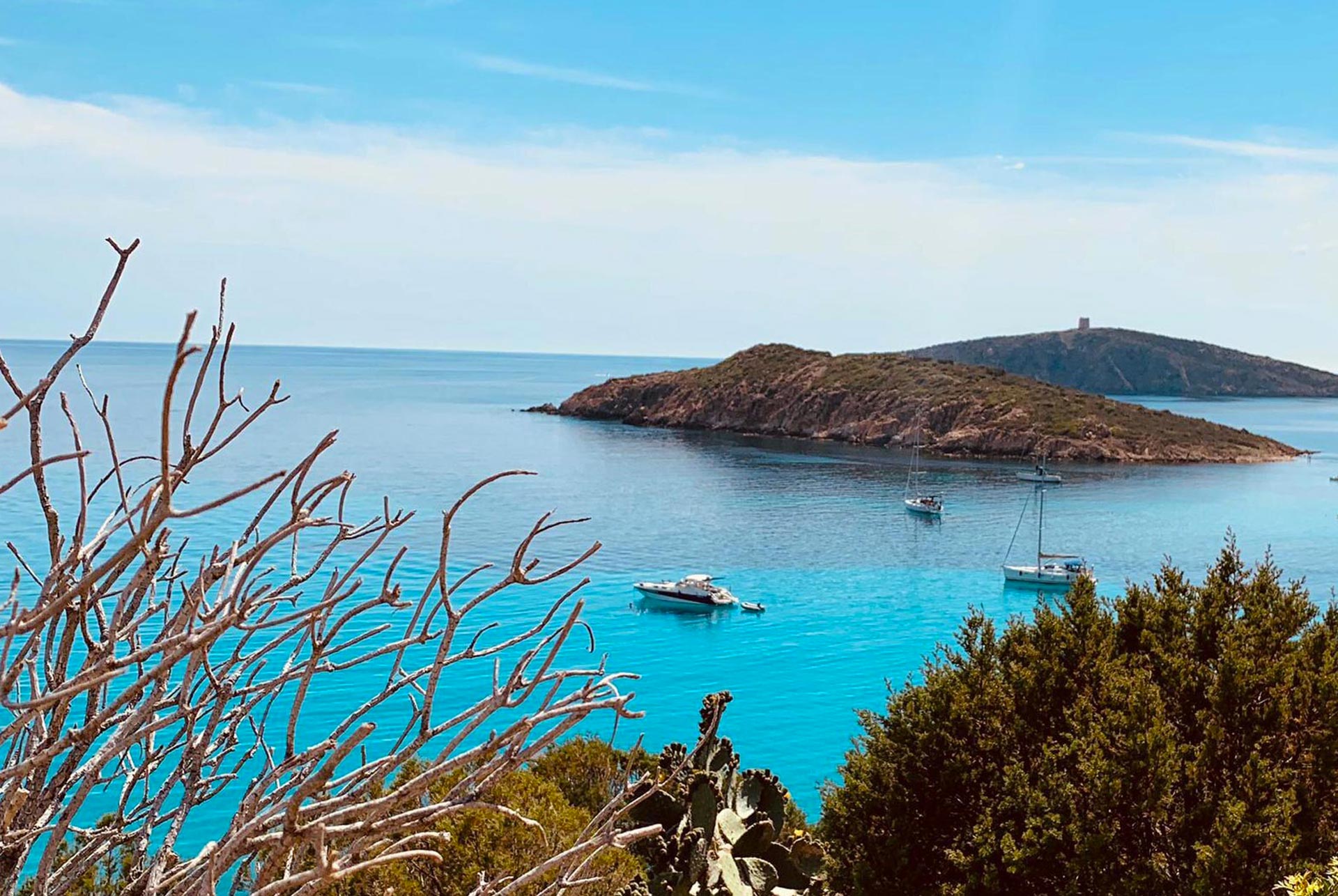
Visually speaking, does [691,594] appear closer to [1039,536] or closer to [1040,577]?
[1040,577]

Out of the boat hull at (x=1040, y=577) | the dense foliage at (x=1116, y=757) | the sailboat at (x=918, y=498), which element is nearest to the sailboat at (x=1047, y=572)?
the boat hull at (x=1040, y=577)

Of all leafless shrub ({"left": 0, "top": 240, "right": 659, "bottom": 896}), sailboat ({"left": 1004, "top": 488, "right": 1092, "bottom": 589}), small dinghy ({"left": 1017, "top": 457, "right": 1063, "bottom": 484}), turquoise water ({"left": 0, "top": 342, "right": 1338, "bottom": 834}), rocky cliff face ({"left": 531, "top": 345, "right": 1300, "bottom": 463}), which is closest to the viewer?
leafless shrub ({"left": 0, "top": 240, "right": 659, "bottom": 896})

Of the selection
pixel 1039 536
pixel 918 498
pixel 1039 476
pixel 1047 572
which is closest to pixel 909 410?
pixel 1039 476

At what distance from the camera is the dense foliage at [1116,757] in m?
11.1

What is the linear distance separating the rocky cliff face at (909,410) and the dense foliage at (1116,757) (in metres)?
81.7

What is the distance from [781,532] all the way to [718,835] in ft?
157

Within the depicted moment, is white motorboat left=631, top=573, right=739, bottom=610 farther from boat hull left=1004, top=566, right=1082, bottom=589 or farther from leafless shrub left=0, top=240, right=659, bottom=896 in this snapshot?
leafless shrub left=0, top=240, right=659, bottom=896

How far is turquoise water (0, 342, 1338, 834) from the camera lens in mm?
34781

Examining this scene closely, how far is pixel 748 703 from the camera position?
33.1 m

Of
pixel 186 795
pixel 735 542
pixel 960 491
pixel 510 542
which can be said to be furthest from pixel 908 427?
pixel 186 795

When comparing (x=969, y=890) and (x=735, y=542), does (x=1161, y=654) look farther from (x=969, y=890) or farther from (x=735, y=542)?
(x=735, y=542)

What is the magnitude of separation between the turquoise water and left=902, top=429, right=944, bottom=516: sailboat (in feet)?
3.55

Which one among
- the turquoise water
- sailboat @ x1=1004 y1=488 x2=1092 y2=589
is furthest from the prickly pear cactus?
sailboat @ x1=1004 y1=488 x2=1092 y2=589

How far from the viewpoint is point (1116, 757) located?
11.4m
